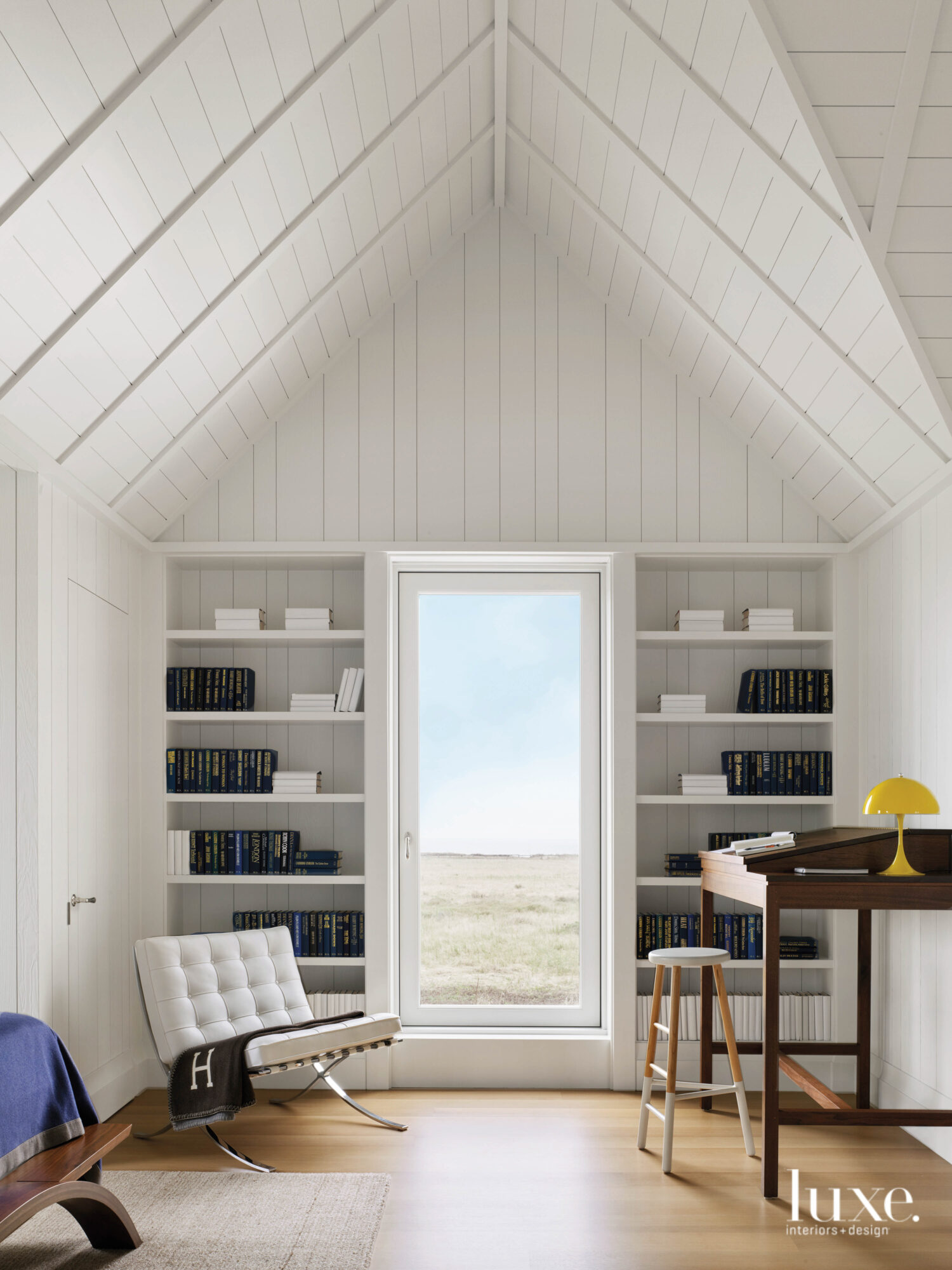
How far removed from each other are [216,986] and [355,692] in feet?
4.15

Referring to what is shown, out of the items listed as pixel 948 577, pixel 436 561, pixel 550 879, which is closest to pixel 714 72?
pixel 948 577

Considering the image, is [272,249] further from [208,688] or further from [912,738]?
[912,738]

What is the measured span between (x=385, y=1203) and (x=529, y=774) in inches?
75.3

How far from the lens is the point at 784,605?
15.5 feet

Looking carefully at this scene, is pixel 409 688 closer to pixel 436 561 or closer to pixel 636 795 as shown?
pixel 436 561

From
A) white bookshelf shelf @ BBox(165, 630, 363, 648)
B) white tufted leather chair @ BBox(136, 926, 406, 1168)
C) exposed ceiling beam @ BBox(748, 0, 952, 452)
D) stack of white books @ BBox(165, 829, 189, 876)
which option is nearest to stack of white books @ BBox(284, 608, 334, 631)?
white bookshelf shelf @ BBox(165, 630, 363, 648)

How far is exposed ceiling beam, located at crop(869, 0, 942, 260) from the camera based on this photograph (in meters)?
2.39

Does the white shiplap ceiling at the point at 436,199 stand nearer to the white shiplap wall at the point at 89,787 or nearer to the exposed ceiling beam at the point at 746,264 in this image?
the exposed ceiling beam at the point at 746,264

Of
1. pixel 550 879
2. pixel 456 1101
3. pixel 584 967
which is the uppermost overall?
pixel 550 879

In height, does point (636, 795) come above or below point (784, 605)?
below

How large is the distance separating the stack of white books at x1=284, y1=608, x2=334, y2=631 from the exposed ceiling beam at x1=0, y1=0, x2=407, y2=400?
172 cm

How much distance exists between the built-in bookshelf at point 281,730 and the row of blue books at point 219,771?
0.41ft

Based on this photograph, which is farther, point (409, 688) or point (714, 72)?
point (409, 688)

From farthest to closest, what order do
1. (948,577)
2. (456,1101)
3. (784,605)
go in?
1. (784,605)
2. (456,1101)
3. (948,577)
